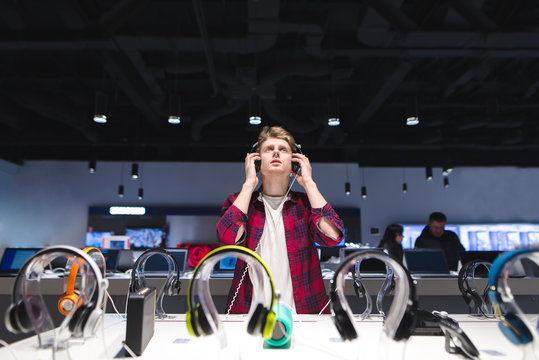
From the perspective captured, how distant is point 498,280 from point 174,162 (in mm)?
8989

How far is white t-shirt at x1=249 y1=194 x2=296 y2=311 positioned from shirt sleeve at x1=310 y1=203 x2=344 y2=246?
16 cm

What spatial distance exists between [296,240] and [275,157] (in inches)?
15.6

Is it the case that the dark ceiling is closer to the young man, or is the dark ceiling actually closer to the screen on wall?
the screen on wall

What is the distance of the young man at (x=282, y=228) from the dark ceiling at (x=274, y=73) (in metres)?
2.74

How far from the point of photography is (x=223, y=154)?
980 cm

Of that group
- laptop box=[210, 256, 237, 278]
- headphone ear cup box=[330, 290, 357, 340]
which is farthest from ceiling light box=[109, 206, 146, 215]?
headphone ear cup box=[330, 290, 357, 340]

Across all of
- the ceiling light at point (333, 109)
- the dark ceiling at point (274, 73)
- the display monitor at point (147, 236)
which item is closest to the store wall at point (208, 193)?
the dark ceiling at point (274, 73)

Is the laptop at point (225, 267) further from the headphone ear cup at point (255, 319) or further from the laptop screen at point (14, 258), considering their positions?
the headphone ear cup at point (255, 319)

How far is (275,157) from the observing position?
1607 millimetres

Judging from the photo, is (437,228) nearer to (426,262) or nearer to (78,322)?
(426,262)

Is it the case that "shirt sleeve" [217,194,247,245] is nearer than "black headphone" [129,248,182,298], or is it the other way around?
"shirt sleeve" [217,194,247,245]

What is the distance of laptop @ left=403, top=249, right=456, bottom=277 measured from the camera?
12.1 ft

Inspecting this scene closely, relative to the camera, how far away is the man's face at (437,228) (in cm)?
461

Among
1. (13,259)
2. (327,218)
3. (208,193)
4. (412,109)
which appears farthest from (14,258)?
(208,193)
